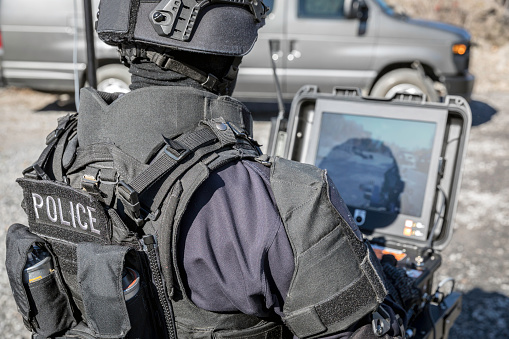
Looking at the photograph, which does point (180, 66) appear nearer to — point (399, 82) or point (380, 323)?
point (380, 323)

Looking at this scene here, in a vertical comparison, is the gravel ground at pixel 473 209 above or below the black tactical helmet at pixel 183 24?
below

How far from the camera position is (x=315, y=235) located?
1.28 metres

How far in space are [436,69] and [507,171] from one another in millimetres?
1934

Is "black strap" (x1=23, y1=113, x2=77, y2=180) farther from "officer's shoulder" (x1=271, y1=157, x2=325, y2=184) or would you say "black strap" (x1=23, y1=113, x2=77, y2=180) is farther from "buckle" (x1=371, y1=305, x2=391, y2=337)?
"buckle" (x1=371, y1=305, x2=391, y2=337)

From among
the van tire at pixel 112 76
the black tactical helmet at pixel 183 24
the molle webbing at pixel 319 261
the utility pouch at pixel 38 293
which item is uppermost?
the black tactical helmet at pixel 183 24

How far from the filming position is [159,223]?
4.19ft

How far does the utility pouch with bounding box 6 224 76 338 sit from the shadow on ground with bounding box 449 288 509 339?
2462 millimetres

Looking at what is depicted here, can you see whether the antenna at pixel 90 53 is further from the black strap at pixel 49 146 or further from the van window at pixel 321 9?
the van window at pixel 321 9

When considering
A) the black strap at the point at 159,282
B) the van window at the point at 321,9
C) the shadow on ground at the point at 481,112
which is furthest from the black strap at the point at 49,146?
the shadow on ground at the point at 481,112

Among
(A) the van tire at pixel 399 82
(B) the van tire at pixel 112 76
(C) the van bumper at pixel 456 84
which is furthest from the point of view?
(C) the van bumper at pixel 456 84

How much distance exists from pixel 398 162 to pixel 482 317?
1.49 m

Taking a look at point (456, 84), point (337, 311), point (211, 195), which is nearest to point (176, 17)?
point (211, 195)

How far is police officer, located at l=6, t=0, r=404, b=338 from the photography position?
127 cm

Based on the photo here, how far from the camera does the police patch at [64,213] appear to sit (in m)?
1.31
